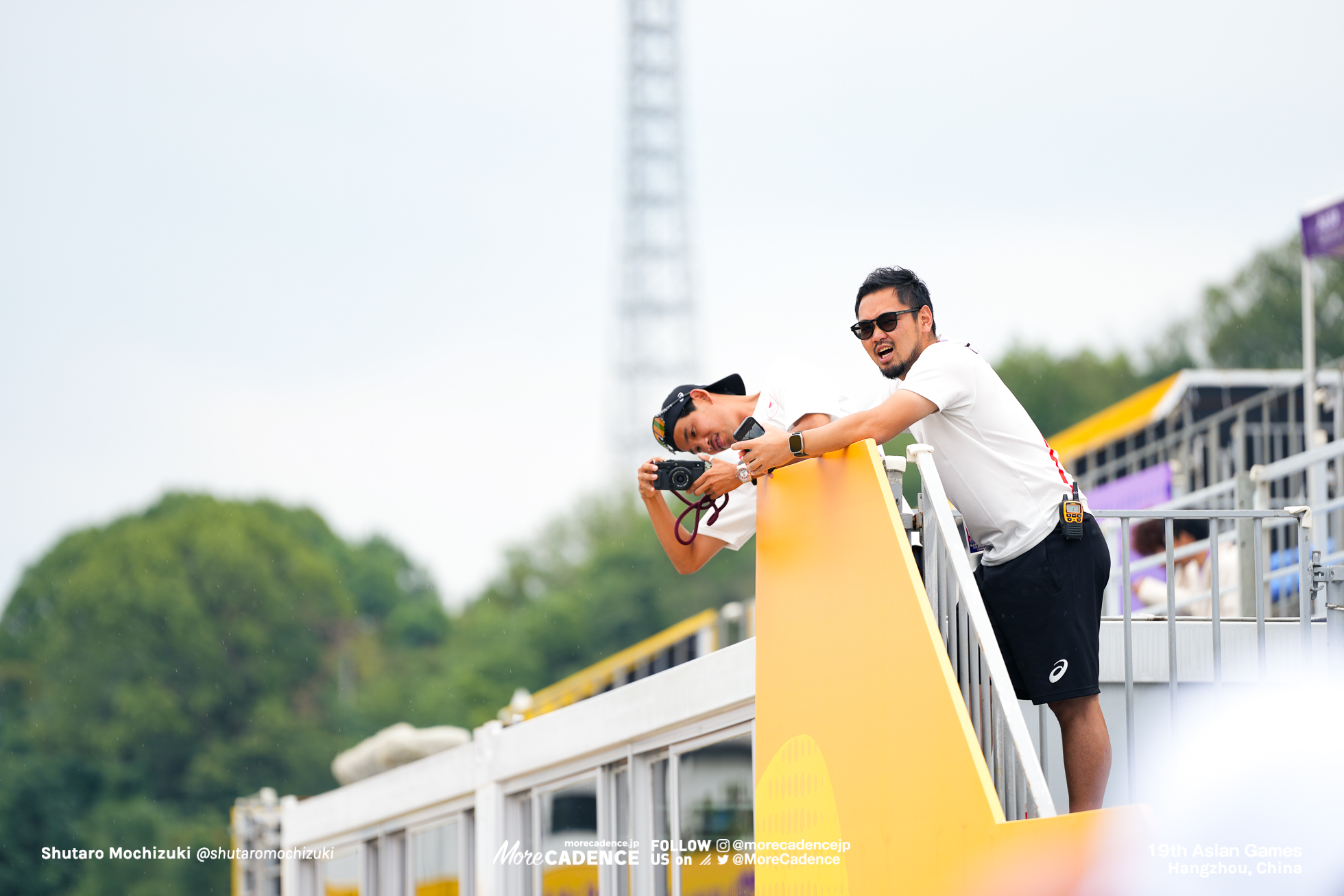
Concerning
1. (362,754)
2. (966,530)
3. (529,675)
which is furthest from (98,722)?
(966,530)

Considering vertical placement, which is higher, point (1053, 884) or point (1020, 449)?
point (1020, 449)

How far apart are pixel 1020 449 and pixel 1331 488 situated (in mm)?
9354

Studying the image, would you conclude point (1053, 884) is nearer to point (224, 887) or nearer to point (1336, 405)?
point (1336, 405)

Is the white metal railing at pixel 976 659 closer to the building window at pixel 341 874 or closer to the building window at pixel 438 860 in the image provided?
the building window at pixel 438 860

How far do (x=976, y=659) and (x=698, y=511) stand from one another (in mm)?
1526

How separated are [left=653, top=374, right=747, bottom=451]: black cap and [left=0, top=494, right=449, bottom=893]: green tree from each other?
151 feet

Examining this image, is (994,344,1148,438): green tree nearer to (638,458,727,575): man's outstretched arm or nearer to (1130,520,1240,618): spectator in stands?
(1130,520,1240,618): spectator in stands

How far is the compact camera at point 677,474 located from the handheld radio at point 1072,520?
1308 mm

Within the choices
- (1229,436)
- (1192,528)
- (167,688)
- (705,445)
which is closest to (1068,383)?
(1229,436)

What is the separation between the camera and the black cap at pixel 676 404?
5.64m

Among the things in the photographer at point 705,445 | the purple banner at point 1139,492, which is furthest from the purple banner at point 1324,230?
the photographer at point 705,445

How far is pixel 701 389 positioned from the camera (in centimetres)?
577

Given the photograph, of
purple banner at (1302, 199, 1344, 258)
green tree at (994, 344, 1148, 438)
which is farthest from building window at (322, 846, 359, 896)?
green tree at (994, 344, 1148, 438)

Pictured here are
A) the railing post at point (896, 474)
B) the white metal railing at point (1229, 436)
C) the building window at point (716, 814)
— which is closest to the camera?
the railing post at point (896, 474)
